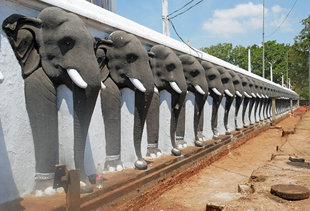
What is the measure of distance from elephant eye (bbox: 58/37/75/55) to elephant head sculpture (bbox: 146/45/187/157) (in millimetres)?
2338

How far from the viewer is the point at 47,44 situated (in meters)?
3.32

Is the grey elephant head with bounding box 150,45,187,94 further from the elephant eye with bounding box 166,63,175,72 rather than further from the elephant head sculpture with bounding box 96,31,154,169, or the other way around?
the elephant head sculpture with bounding box 96,31,154,169

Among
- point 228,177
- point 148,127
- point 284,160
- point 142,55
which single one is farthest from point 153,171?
point 284,160

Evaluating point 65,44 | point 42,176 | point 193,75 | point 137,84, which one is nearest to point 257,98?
point 193,75

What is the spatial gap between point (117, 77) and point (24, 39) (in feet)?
5.49

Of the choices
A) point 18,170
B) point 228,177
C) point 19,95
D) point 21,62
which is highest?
point 21,62

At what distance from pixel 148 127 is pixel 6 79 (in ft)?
10.0

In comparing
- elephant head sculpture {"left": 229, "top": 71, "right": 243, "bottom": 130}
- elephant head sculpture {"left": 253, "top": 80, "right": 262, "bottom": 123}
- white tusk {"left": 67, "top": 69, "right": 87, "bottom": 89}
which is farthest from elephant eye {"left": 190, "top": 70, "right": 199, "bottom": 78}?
elephant head sculpture {"left": 253, "top": 80, "right": 262, "bottom": 123}

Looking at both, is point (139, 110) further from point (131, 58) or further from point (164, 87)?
point (164, 87)

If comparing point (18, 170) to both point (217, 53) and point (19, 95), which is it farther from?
point (217, 53)

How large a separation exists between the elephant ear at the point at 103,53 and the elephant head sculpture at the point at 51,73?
75cm

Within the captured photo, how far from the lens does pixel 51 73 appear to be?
10.9 ft

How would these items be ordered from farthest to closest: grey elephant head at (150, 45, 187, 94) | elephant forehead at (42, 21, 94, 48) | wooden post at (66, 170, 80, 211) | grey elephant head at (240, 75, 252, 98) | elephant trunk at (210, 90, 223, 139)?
grey elephant head at (240, 75, 252, 98) < elephant trunk at (210, 90, 223, 139) < grey elephant head at (150, 45, 187, 94) < elephant forehead at (42, 21, 94, 48) < wooden post at (66, 170, 80, 211)

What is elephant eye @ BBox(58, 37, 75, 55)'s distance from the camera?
3342mm
